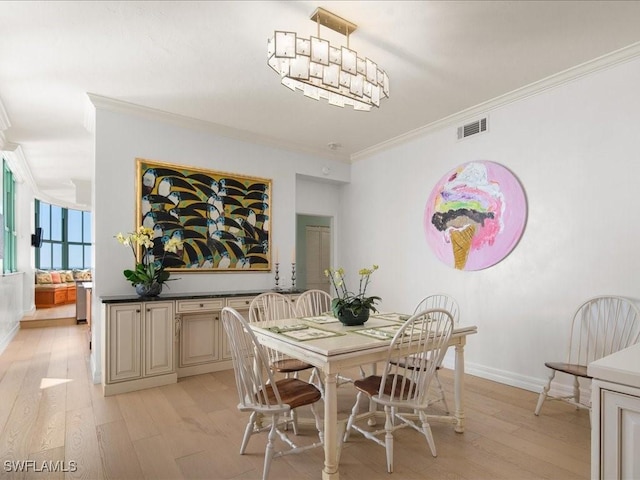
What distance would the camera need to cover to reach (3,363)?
4387 mm

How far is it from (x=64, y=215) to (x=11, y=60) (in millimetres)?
8627

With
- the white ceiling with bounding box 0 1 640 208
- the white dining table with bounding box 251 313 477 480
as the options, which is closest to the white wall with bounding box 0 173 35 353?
the white ceiling with bounding box 0 1 640 208

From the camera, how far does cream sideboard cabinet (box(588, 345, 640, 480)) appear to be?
1.15m

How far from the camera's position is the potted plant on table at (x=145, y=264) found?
3678 mm

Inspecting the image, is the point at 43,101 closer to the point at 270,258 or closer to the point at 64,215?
the point at 270,258

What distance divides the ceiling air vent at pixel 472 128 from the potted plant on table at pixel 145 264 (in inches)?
131

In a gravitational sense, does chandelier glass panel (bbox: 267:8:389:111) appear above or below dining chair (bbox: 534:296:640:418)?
above

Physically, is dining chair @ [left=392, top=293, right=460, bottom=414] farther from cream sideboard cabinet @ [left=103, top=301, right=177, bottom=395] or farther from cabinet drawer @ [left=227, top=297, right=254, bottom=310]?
cream sideboard cabinet @ [left=103, top=301, right=177, bottom=395]

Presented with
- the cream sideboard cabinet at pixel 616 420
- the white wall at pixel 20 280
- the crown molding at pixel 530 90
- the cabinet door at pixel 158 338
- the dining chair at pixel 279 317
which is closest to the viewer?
the cream sideboard cabinet at pixel 616 420

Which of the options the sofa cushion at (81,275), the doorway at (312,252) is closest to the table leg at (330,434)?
the doorway at (312,252)

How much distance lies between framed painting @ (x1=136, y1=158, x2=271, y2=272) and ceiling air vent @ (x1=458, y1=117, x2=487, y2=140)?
7.90 ft

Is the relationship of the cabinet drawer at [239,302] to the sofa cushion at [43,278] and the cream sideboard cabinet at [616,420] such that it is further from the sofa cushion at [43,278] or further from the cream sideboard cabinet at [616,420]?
the sofa cushion at [43,278]

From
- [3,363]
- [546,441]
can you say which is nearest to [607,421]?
[546,441]
